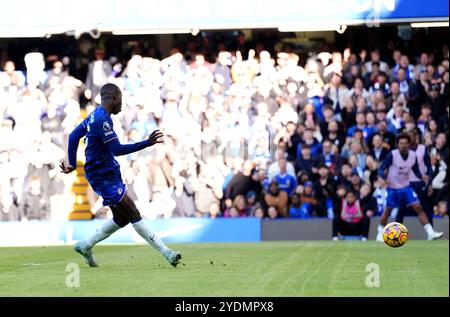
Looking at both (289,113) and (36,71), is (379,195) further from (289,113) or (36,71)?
(36,71)

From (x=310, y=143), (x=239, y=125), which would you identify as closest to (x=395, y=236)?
(x=310, y=143)

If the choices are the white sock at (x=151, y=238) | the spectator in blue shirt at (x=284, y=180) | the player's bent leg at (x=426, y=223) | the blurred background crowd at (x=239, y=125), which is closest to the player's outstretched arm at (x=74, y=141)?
the white sock at (x=151, y=238)

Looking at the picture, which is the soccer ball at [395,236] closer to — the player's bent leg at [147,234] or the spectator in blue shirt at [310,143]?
the player's bent leg at [147,234]

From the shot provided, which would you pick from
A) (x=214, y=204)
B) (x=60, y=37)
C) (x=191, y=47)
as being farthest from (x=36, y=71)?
(x=214, y=204)

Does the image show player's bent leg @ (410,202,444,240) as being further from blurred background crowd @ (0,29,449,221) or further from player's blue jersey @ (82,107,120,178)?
player's blue jersey @ (82,107,120,178)

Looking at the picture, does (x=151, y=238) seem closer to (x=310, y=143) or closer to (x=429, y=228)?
(x=429, y=228)

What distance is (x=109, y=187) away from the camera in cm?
1321

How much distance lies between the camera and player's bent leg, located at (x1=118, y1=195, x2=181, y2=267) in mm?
13008

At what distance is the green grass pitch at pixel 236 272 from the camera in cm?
1060

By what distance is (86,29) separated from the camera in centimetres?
2506

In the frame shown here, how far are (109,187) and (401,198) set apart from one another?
10.0 meters

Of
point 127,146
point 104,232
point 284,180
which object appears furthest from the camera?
point 284,180

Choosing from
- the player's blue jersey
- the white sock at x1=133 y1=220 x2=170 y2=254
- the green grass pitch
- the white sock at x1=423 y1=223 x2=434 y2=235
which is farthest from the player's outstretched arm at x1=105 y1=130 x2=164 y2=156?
the white sock at x1=423 y1=223 x2=434 y2=235

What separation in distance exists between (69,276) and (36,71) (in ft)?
48.8
